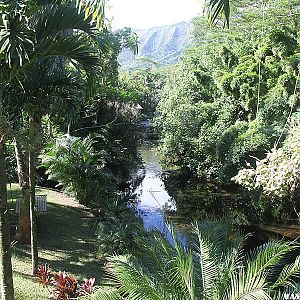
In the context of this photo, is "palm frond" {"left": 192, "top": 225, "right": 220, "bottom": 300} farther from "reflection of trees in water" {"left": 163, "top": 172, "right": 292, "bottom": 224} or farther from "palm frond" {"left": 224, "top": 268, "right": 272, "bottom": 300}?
"reflection of trees in water" {"left": 163, "top": 172, "right": 292, "bottom": 224}

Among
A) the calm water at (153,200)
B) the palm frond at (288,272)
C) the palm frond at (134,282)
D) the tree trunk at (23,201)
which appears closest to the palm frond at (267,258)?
the palm frond at (288,272)

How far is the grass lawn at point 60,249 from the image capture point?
681 centimetres

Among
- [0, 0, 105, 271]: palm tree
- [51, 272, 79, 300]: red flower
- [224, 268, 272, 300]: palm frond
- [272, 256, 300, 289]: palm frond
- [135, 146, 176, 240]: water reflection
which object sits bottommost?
[135, 146, 176, 240]: water reflection

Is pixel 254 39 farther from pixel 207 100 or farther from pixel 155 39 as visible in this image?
pixel 155 39

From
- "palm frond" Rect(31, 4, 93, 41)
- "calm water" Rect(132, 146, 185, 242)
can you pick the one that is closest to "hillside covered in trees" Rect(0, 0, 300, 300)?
"palm frond" Rect(31, 4, 93, 41)

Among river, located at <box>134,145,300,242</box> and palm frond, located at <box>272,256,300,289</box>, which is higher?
palm frond, located at <box>272,256,300,289</box>

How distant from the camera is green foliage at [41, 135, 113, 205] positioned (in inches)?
490

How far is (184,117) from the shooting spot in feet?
64.3

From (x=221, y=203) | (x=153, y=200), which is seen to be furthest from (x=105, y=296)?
(x=153, y=200)

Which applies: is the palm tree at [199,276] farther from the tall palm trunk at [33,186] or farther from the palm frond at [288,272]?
the tall palm trunk at [33,186]

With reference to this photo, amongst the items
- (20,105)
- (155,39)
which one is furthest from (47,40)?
(155,39)

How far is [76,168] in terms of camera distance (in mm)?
12453

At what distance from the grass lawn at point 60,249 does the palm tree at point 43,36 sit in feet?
3.90

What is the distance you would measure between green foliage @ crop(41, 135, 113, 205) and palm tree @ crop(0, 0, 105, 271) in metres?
5.65
